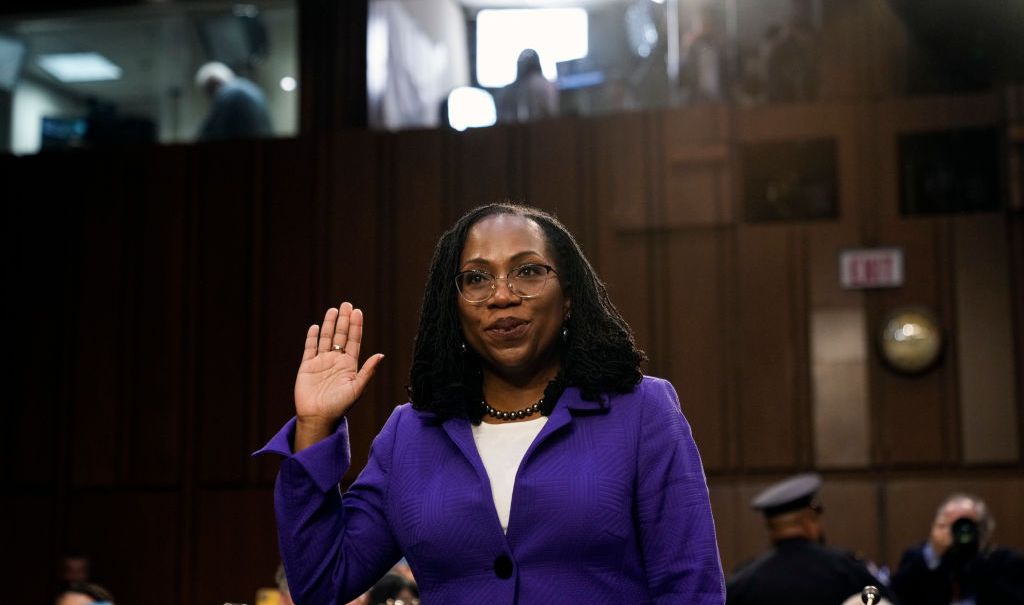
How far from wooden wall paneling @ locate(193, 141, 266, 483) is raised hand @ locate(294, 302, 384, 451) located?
649 centimetres

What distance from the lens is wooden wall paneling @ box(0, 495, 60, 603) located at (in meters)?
8.34

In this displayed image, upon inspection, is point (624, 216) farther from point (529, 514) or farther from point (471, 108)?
point (529, 514)

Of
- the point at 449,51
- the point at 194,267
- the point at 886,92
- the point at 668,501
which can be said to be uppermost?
the point at 449,51

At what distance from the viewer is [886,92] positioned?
7801 mm

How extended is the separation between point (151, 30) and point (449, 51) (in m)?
2.03

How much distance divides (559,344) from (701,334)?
19.5 feet

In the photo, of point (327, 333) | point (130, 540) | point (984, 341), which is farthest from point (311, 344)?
point (130, 540)

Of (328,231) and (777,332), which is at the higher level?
(328,231)

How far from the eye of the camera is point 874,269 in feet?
24.7

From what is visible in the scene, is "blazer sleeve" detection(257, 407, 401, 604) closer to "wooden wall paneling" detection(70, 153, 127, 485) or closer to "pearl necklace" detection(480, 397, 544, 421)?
"pearl necklace" detection(480, 397, 544, 421)

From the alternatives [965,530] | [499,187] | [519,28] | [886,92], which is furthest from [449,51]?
[965,530]

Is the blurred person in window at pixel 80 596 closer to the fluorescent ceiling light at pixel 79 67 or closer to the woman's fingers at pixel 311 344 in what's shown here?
the woman's fingers at pixel 311 344

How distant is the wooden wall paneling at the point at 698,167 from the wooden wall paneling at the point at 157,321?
321cm

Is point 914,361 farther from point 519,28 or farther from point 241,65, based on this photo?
point 241,65
